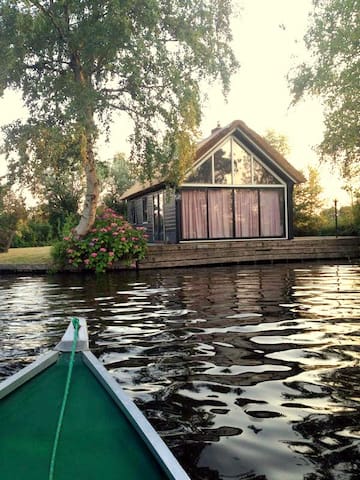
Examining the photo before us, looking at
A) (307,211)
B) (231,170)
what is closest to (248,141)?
(231,170)

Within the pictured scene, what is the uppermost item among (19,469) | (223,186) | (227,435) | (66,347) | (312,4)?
(312,4)

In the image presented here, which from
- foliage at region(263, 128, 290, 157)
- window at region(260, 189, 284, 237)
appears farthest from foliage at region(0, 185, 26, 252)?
foliage at region(263, 128, 290, 157)

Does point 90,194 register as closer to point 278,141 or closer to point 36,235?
point 36,235

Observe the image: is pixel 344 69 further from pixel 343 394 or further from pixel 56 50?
pixel 343 394

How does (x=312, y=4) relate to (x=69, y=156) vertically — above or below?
above

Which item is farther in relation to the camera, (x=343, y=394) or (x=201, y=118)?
(x=201, y=118)

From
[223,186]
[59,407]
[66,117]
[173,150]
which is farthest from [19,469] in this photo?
[223,186]

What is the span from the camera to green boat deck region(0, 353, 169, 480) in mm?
1865

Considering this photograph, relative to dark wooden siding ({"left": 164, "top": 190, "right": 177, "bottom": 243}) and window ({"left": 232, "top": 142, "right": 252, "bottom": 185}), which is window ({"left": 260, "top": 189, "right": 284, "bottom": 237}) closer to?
window ({"left": 232, "top": 142, "right": 252, "bottom": 185})

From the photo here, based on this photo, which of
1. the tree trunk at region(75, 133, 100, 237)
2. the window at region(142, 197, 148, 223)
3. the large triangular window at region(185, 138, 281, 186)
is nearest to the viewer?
the tree trunk at region(75, 133, 100, 237)

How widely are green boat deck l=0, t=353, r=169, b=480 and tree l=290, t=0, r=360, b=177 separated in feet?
57.7

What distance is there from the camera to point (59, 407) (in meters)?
2.44

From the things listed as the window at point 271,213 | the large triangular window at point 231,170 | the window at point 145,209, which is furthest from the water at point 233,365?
the window at point 145,209

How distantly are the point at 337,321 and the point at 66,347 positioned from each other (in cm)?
380
